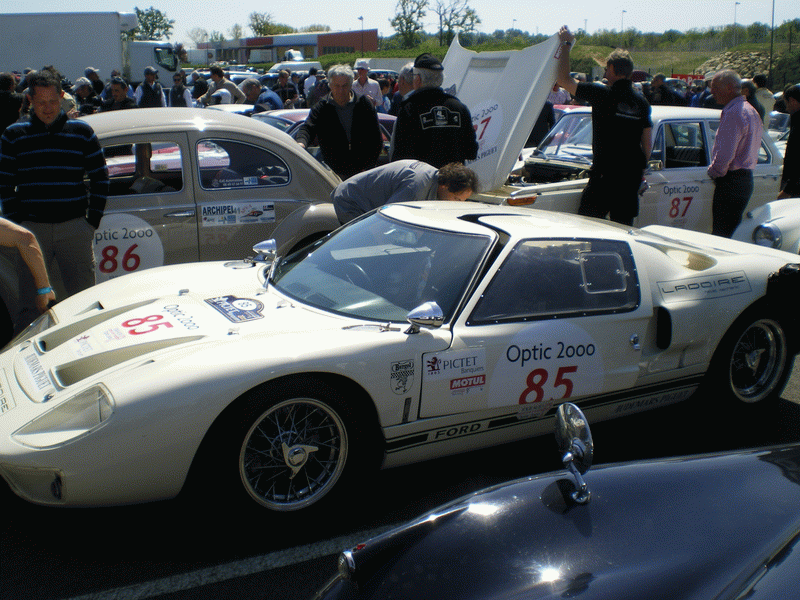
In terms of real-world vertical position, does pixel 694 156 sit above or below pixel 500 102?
below

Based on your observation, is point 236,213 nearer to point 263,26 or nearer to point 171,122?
point 171,122

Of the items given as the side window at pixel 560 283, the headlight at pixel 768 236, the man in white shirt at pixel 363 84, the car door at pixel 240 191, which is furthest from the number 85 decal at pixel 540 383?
the man in white shirt at pixel 363 84

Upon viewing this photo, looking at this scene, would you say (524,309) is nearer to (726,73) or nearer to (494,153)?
(494,153)

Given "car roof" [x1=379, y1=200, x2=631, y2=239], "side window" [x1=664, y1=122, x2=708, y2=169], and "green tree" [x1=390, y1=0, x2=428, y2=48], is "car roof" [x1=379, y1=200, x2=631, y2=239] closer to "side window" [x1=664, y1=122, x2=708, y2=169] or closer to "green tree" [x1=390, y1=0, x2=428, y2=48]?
"side window" [x1=664, y1=122, x2=708, y2=169]

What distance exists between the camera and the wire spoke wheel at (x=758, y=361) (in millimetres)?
4051

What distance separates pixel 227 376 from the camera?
2713 mm

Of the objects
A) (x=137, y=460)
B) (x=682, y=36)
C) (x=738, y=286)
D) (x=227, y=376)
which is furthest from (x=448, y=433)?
(x=682, y=36)

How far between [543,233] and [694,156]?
4182 mm

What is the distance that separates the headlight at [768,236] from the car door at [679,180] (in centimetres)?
98

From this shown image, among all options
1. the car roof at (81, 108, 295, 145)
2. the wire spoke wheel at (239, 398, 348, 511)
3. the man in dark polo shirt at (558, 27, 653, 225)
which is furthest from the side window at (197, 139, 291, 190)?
the wire spoke wheel at (239, 398, 348, 511)

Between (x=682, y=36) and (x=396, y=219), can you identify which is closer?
(x=396, y=219)

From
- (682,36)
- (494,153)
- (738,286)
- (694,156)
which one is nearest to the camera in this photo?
(738,286)

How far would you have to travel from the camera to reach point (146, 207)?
16.6 ft

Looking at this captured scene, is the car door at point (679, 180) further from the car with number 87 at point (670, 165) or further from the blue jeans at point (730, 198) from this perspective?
the blue jeans at point (730, 198)
